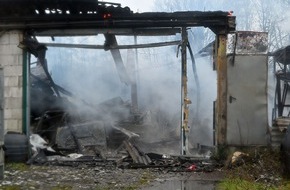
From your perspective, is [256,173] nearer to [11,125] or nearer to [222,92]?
[222,92]

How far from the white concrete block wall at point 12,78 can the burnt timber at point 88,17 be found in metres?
0.37

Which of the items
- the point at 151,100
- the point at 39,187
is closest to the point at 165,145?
the point at 151,100

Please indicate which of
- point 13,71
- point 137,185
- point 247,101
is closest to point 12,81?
point 13,71

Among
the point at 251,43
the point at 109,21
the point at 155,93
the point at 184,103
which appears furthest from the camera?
the point at 155,93

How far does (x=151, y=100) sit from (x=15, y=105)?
6820 mm

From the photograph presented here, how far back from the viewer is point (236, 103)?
9.88 m

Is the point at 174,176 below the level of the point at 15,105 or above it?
below

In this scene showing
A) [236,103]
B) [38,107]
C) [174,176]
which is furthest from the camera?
[38,107]

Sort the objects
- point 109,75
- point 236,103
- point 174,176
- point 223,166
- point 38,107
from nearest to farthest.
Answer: point 174,176
point 223,166
point 236,103
point 38,107
point 109,75

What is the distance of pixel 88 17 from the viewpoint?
404 inches

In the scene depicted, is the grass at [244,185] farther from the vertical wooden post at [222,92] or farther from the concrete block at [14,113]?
the concrete block at [14,113]

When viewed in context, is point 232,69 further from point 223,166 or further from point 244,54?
point 223,166

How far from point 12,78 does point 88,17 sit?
278 centimetres

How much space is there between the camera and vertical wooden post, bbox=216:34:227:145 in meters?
9.91
